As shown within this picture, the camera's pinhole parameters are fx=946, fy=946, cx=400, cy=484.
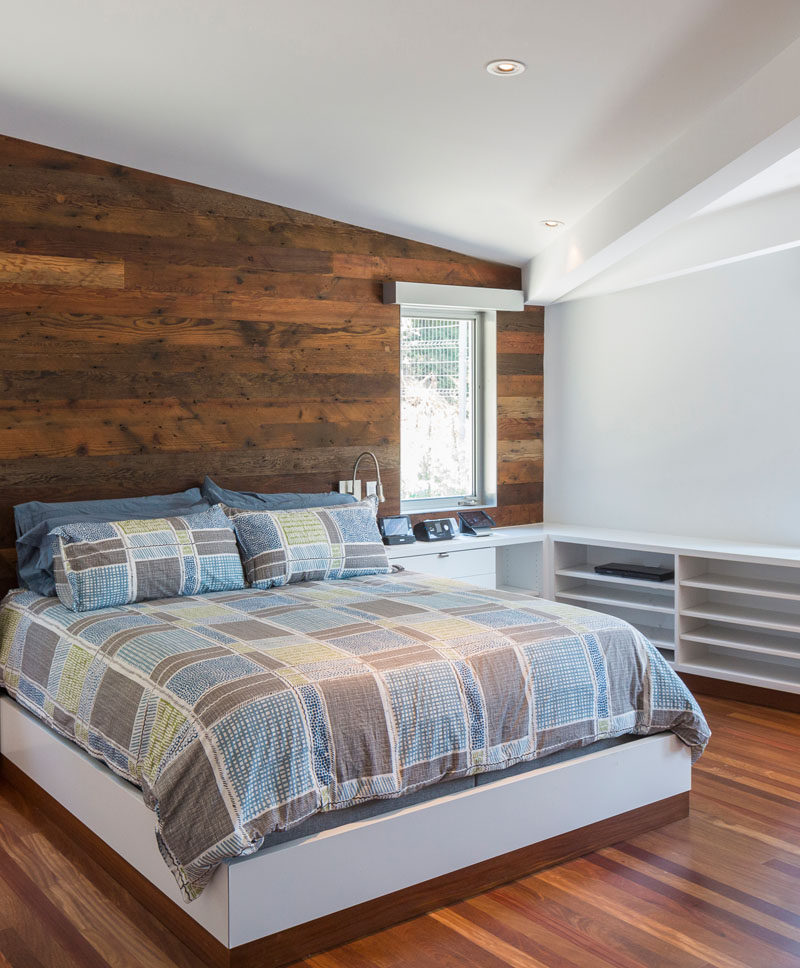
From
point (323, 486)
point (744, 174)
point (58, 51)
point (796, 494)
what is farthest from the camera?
point (323, 486)

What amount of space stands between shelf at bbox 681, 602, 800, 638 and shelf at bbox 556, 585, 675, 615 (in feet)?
0.47

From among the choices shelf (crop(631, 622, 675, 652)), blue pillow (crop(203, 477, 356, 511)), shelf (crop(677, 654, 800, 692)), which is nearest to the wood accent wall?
blue pillow (crop(203, 477, 356, 511))

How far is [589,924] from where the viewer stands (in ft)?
8.20

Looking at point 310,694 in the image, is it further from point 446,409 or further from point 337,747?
point 446,409

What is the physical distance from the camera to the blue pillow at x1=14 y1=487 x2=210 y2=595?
3.63 metres

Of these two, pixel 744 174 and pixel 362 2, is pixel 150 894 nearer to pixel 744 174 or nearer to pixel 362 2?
pixel 362 2

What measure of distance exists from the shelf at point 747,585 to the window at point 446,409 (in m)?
1.40

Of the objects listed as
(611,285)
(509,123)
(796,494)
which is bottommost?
(796,494)

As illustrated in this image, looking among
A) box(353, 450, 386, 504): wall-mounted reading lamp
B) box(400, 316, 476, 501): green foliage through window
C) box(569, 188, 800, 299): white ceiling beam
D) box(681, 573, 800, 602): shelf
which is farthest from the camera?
box(400, 316, 476, 501): green foliage through window

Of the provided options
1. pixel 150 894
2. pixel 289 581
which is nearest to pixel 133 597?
pixel 289 581

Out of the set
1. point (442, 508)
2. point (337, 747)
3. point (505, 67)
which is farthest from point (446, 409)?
point (337, 747)

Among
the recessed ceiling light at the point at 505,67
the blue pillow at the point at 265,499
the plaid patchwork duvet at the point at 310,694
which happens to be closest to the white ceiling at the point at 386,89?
the recessed ceiling light at the point at 505,67

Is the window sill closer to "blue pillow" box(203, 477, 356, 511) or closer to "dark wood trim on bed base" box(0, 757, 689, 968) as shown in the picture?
"blue pillow" box(203, 477, 356, 511)

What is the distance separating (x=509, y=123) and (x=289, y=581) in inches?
77.9
